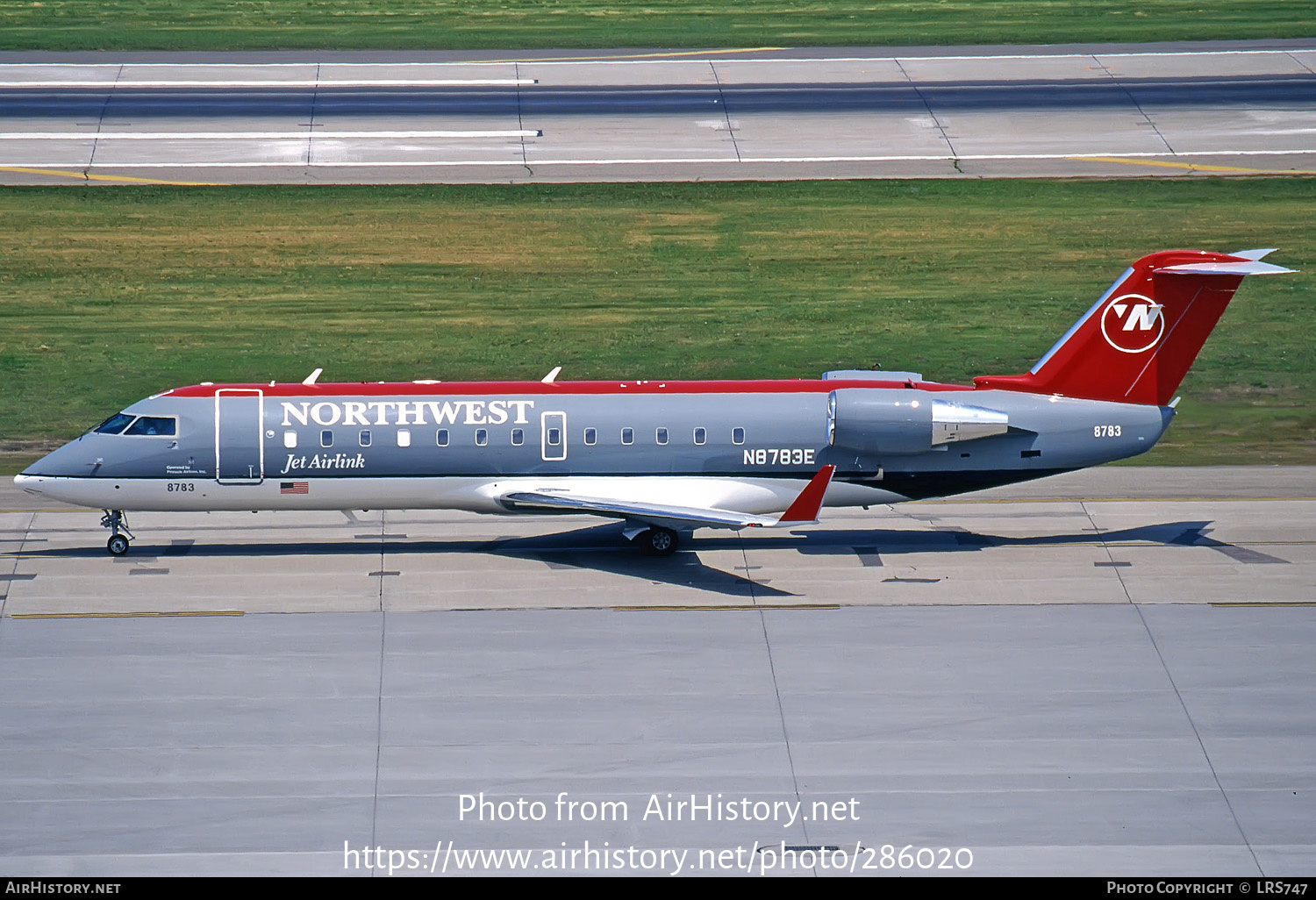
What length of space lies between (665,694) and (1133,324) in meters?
13.5

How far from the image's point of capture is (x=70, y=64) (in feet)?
230

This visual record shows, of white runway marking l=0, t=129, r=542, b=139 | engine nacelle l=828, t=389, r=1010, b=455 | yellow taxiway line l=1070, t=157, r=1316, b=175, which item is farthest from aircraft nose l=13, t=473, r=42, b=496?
yellow taxiway line l=1070, t=157, r=1316, b=175

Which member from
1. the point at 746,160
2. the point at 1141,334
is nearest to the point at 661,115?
the point at 746,160

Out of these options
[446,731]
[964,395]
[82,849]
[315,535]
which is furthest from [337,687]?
[964,395]

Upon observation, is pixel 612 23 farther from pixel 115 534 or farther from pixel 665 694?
pixel 665 694

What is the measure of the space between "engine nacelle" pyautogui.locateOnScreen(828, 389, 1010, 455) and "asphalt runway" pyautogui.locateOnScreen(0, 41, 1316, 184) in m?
27.0

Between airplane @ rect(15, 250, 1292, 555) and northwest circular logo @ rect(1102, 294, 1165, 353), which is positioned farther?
northwest circular logo @ rect(1102, 294, 1165, 353)

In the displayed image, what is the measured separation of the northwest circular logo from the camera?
34188 mm

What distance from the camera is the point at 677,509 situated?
32.9 meters

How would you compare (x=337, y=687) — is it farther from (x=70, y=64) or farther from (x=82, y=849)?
(x=70, y=64)

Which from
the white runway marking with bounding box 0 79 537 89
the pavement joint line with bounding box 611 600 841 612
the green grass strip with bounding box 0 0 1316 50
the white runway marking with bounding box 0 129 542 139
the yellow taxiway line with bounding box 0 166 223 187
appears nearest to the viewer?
the pavement joint line with bounding box 611 600 841 612

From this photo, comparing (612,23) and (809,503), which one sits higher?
(612,23)

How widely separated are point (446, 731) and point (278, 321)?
25.5 meters

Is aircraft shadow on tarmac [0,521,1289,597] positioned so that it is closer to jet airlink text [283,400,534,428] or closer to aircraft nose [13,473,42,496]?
aircraft nose [13,473,42,496]
